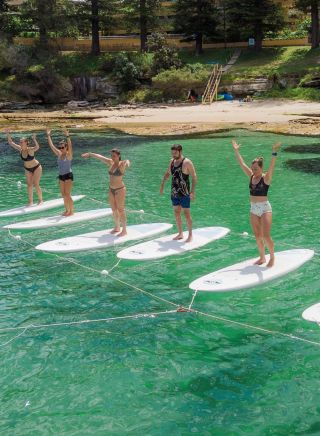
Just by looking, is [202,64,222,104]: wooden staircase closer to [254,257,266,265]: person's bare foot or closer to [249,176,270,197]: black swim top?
[254,257,266,265]: person's bare foot

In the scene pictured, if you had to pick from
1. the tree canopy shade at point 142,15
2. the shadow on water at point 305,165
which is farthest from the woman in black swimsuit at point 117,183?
the tree canopy shade at point 142,15

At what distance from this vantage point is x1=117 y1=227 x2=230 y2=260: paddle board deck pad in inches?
476

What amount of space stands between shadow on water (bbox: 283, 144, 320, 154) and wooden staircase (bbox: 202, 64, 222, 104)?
1749cm

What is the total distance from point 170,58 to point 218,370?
47150mm

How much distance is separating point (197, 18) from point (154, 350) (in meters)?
52.6

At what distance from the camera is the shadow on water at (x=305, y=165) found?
2228 cm

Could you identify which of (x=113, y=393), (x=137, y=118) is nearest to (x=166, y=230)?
(x=113, y=393)

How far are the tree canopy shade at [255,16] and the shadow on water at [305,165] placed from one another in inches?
1225

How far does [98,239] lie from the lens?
529 inches

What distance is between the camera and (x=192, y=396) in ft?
23.7

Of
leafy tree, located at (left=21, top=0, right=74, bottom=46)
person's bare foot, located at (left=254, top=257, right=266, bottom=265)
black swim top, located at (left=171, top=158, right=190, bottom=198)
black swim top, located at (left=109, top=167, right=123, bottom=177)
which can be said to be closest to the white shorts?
person's bare foot, located at (left=254, top=257, right=266, bottom=265)

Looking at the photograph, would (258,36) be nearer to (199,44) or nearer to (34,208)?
(199,44)

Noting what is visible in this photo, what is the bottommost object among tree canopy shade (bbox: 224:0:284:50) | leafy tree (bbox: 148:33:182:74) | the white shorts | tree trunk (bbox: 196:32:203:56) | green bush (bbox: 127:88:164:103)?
the white shorts

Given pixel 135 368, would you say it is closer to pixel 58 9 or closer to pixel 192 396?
pixel 192 396
